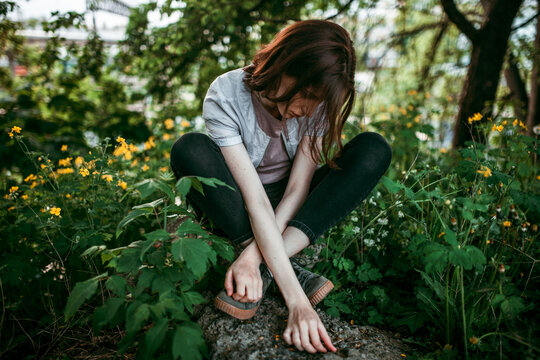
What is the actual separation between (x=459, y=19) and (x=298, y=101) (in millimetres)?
2364

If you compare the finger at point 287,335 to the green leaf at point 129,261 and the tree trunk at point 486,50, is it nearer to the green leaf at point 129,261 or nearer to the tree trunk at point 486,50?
the green leaf at point 129,261

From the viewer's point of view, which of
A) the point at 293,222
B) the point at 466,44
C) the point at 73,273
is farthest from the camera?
the point at 466,44

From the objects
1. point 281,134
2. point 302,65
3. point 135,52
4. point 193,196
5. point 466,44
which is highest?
point 466,44

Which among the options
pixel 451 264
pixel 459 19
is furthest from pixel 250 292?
pixel 459 19

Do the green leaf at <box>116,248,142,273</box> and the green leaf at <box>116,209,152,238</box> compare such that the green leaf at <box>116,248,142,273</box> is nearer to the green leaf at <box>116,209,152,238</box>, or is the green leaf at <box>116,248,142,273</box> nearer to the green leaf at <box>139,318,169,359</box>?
the green leaf at <box>116,209,152,238</box>

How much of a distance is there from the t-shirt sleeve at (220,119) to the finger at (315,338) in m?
0.79

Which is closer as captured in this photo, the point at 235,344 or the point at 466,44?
the point at 235,344

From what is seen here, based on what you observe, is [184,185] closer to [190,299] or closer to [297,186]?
[190,299]

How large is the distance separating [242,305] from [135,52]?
282cm

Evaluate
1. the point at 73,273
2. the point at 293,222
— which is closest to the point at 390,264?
the point at 293,222

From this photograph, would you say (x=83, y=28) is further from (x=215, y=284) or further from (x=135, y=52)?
(x=215, y=284)

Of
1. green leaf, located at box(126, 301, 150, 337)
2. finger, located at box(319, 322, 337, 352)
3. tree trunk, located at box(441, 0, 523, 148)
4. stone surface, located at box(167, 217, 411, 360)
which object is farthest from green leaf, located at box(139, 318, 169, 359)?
tree trunk, located at box(441, 0, 523, 148)

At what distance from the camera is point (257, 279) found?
1.26m

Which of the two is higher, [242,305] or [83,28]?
[83,28]
